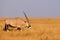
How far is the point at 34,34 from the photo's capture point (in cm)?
281

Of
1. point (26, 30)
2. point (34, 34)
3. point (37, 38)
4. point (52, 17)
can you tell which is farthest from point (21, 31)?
point (52, 17)

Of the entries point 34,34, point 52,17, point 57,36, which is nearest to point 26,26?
point 34,34

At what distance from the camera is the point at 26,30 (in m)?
3.13

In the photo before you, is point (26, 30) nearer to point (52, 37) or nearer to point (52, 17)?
point (52, 37)

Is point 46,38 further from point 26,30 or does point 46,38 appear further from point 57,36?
point 26,30

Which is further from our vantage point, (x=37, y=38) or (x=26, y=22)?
(x=26, y=22)

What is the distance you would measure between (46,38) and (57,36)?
0.19m

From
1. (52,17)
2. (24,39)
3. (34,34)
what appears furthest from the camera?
(52,17)

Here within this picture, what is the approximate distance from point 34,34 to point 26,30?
0.34 metres

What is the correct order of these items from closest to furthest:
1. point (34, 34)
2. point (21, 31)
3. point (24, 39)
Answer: point (24, 39), point (34, 34), point (21, 31)

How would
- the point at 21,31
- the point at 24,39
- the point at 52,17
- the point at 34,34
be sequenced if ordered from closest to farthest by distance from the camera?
1. the point at 24,39
2. the point at 34,34
3. the point at 21,31
4. the point at 52,17

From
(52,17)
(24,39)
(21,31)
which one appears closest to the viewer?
(24,39)

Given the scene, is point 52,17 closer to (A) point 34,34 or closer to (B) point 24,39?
(A) point 34,34

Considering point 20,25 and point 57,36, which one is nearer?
point 57,36
